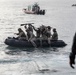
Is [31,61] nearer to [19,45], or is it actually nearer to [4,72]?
[4,72]

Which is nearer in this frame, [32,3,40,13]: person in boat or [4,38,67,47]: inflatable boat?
[4,38,67,47]: inflatable boat

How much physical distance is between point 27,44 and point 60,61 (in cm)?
664

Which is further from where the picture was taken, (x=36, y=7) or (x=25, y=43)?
(x=36, y=7)

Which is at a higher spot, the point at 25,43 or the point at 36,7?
the point at 36,7

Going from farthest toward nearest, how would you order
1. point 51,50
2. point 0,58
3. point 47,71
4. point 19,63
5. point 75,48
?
point 51,50 < point 0,58 < point 19,63 < point 47,71 < point 75,48

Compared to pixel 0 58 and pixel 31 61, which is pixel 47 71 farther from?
pixel 0 58

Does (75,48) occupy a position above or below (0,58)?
above

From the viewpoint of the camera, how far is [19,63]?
773 inches

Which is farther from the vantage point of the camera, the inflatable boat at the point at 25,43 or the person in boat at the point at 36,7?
the person in boat at the point at 36,7

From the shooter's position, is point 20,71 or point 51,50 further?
point 51,50

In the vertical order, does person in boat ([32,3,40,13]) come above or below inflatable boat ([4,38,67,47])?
above

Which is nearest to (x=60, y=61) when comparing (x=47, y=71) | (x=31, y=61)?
(x=31, y=61)

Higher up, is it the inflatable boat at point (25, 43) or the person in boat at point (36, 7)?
the person in boat at point (36, 7)

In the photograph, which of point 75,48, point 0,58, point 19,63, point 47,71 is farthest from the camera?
point 0,58
